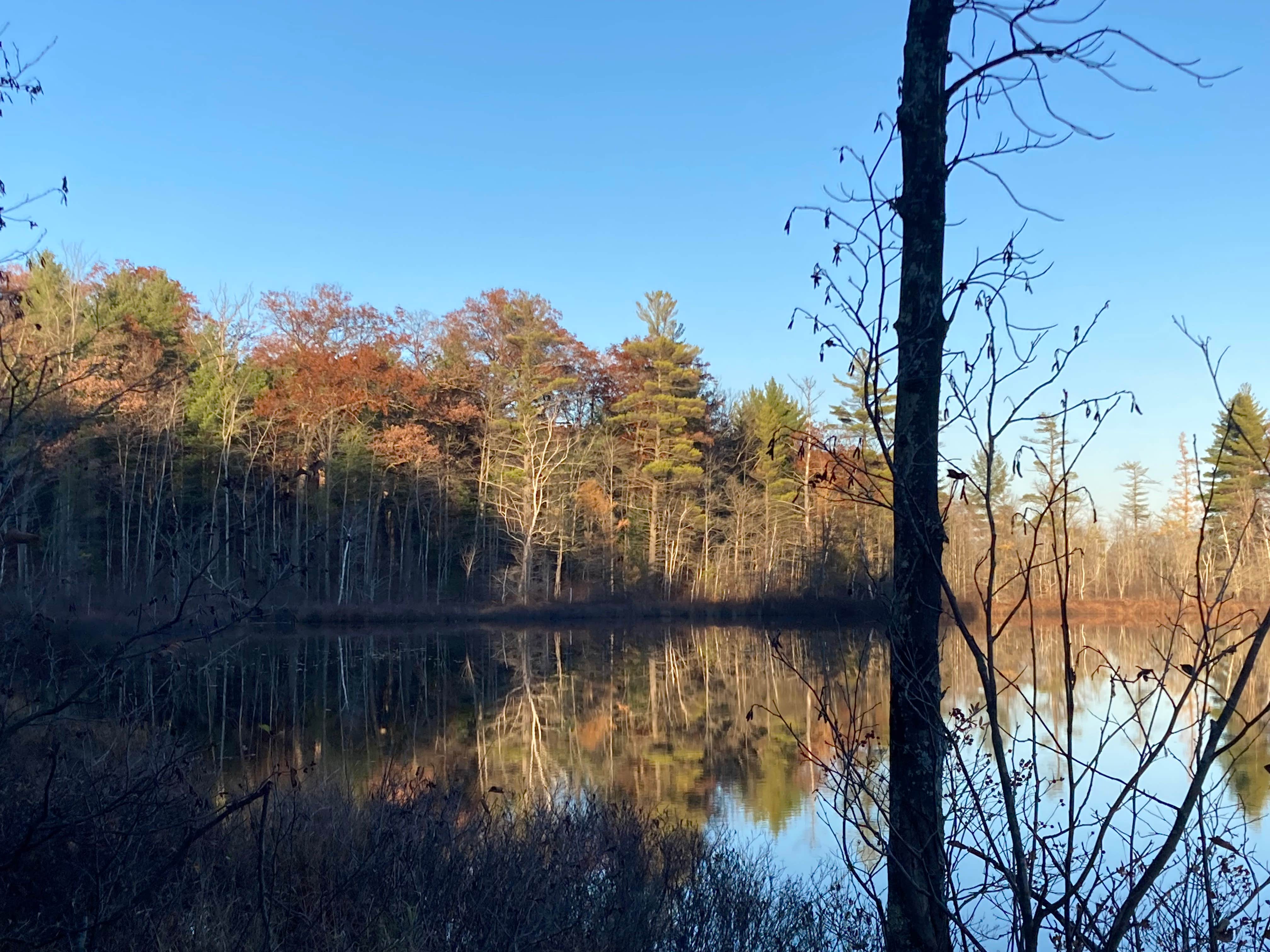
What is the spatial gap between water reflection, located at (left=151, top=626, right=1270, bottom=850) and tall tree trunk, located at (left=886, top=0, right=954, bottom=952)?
329mm

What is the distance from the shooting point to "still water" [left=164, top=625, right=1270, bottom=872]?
1205cm

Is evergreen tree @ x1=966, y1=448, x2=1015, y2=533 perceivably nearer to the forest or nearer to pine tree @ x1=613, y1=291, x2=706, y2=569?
the forest

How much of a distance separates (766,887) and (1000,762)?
7093mm

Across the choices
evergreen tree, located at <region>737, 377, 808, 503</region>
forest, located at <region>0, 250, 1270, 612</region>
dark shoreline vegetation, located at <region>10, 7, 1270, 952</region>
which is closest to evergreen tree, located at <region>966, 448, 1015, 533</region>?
dark shoreline vegetation, located at <region>10, 7, 1270, 952</region>

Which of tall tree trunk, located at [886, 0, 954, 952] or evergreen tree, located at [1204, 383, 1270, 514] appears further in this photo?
tall tree trunk, located at [886, 0, 954, 952]

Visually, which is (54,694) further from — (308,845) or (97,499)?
(97,499)

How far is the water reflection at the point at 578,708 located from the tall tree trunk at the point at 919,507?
0.33 m

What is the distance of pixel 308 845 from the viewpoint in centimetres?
696

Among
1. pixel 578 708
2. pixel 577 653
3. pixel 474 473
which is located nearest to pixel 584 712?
pixel 578 708

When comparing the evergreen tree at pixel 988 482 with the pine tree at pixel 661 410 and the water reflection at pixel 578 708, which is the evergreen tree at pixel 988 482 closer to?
the water reflection at pixel 578 708

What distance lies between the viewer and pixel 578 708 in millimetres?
19766

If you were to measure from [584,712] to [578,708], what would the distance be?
402 mm

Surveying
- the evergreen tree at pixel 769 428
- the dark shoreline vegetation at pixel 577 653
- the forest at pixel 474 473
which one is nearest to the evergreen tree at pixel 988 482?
the dark shoreline vegetation at pixel 577 653

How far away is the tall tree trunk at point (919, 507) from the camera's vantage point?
2861 millimetres
